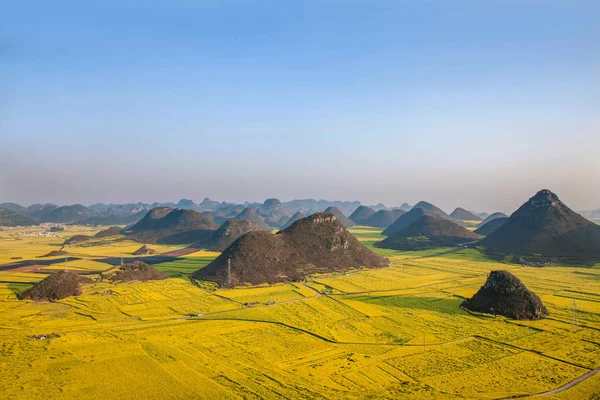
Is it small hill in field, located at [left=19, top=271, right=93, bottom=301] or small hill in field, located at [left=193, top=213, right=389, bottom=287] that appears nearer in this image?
small hill in field, located at [left=19, top=271, right=93, bottom=301]

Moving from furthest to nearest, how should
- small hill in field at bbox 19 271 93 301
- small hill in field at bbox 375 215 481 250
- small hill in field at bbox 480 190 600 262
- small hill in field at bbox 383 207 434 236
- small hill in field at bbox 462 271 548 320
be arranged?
small hill in field at bbox 383 207 434 236
small hill in field at bbox 375 215 481 250
small hill in field at bbox 480 190 600 262
small hill in field at bbox 19 271 93 301
small hill in field at bbox 462 271 548 320

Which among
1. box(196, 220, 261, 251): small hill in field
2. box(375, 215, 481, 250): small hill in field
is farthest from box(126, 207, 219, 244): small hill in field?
box(375, 215, 481, 250): small hill in field

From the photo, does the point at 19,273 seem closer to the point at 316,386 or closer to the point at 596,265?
the point at 316,386

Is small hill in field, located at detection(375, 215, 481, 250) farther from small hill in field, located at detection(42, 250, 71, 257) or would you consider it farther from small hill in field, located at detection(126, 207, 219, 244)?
small hill in field, located at detection(42, 250, 71, 257)

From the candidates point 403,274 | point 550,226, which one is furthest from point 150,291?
point 550,226

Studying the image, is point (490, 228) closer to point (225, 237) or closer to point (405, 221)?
point (405, 221)

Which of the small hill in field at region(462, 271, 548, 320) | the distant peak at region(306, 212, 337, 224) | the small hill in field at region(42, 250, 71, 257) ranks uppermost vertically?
the distant peak at region(306, 212, 337, 224)
